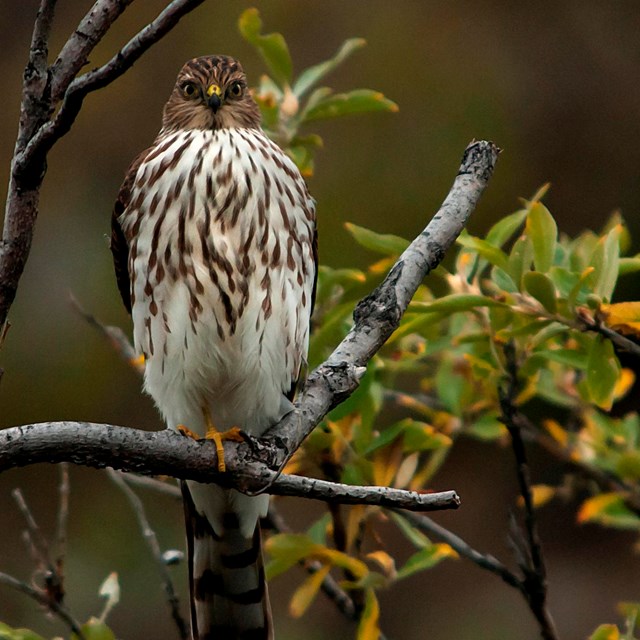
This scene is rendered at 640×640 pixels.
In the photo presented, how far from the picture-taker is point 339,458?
3311mm

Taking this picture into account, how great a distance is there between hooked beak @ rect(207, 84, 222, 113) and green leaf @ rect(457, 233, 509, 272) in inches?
37.9

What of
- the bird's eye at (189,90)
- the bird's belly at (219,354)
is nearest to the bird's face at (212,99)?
the bird's eye at (189,90)

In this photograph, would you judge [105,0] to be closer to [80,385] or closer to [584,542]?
[80,385]

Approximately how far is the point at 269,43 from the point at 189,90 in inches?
11.7

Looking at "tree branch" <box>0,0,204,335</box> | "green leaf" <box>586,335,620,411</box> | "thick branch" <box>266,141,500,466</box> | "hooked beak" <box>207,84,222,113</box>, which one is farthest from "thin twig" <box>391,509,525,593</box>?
"tree branch" <box>0,0,204,335</box>

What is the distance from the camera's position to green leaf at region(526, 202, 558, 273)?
291 centimetres

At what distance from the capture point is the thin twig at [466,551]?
3.04m

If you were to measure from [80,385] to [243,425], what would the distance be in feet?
10.1

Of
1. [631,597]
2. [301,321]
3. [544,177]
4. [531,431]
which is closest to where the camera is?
[301,321]

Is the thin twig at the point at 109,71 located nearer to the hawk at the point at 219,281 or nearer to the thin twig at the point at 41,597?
the hawk at the point at 219,281

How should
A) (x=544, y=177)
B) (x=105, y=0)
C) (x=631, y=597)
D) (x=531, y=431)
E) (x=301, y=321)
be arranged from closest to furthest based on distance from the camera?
1. (x=105, y=0)
2. (x=301, y=321)
3. (x=531, y=431)
4. (x=631, y=597)
5. (x=544, y=177)

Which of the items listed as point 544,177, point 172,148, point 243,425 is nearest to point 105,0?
point 172,148

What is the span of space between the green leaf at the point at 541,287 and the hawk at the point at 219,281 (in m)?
0.71

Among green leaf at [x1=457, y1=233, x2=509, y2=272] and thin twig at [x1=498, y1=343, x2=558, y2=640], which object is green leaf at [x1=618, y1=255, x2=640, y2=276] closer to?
green leaf at [x1=457, y1=233, x2=509, y2=272]
